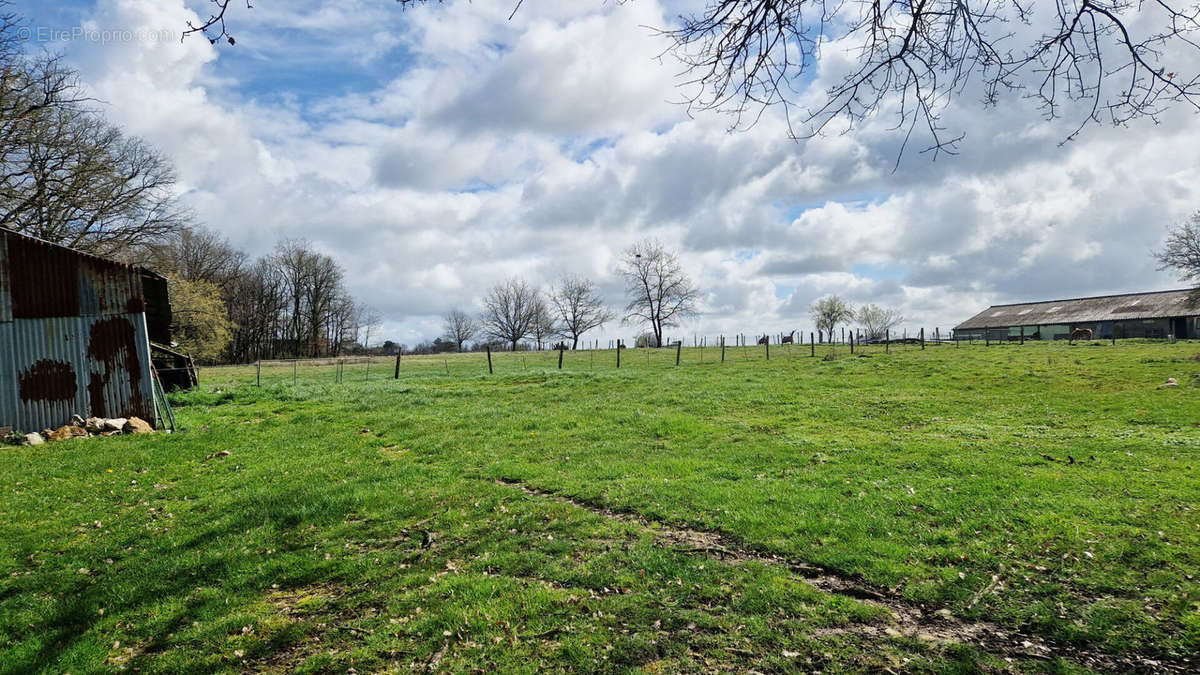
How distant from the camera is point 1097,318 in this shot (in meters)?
73.9

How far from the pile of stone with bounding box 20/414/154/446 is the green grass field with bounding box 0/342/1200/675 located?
1.42m

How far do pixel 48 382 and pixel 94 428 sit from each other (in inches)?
80.5

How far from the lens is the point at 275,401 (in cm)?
2366

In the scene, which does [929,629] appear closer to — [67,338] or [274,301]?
[67,338]

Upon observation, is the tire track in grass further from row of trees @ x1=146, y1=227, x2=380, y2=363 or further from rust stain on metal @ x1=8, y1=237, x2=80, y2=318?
row of trees @ x1=146, y1=227, x2=380, y2=363

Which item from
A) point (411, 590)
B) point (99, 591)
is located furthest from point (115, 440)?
point (411, 590)

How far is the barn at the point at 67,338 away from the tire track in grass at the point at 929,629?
19423 mm

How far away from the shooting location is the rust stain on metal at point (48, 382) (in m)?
16.7

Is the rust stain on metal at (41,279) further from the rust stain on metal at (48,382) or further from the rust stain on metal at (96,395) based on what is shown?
the rust stain on metal at (96,395)

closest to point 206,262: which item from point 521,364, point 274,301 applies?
point 274,301

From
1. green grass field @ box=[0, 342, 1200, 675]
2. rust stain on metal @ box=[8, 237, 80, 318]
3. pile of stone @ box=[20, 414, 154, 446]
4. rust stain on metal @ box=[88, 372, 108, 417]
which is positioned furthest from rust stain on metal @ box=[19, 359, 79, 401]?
green grass field @ box=[0, 342, 1200, 675]

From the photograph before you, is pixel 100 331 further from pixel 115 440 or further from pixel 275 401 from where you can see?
pixel 275 401

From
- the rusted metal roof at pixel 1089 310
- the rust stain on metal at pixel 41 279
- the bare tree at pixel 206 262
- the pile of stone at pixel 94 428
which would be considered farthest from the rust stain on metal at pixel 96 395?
the rusted metal roof at pixel 1089 310

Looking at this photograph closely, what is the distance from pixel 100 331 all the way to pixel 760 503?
67.3ft
